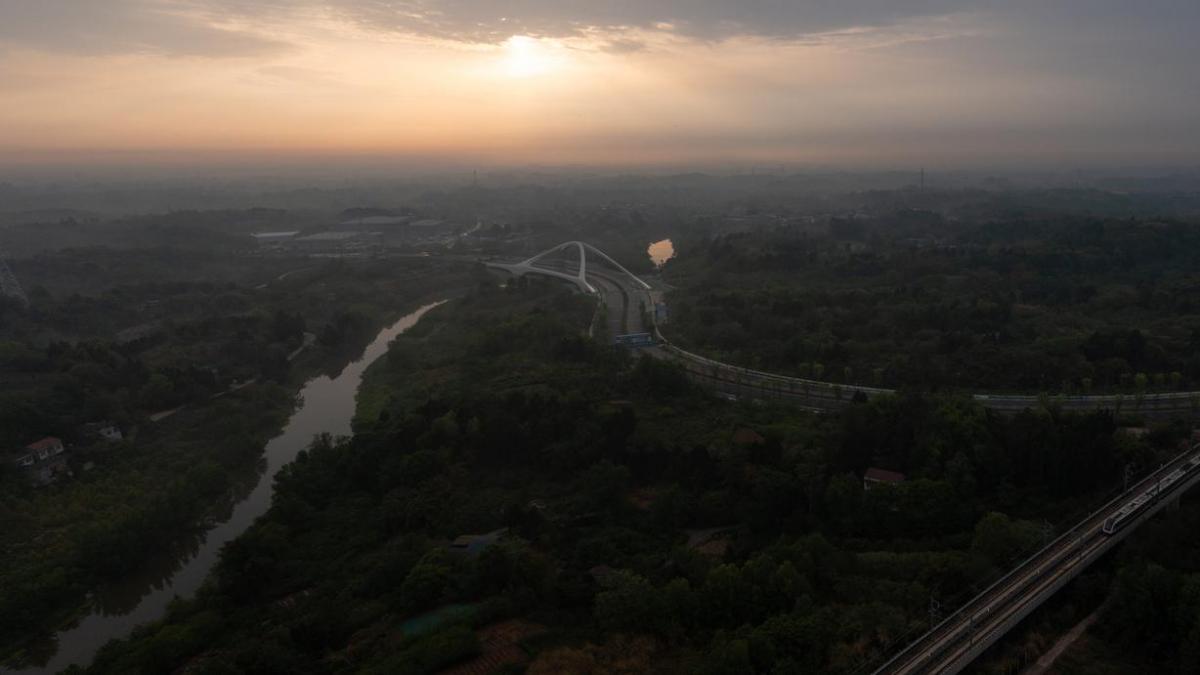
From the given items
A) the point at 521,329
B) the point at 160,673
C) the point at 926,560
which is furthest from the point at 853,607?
the point at 521,329

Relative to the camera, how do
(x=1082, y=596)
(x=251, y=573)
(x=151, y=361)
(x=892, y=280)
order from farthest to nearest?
(x=892, y=280) → (x=151, y=361) → (x=251, y=573) → (x=1082, y=596)

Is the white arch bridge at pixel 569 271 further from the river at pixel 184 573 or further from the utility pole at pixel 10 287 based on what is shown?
the utility pole at pixel 10 287

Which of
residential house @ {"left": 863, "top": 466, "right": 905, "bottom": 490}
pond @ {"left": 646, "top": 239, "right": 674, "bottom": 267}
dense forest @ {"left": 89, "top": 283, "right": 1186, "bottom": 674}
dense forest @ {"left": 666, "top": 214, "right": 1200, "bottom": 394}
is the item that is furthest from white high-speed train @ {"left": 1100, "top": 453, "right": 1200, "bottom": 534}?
pond @ {"left": 646, "top": 239, "right": 674, "bottom": 267}

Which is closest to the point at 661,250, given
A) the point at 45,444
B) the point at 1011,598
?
the point at 45,444

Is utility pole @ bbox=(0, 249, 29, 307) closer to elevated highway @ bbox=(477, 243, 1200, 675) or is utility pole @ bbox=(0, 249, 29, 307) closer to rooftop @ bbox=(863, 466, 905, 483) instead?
elevated highway @ bbox=(477, 243, 1200, 675)

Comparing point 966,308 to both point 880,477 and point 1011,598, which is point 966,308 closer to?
point 880,477

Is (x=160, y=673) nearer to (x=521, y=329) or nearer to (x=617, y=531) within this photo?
(x=617, y=531)
